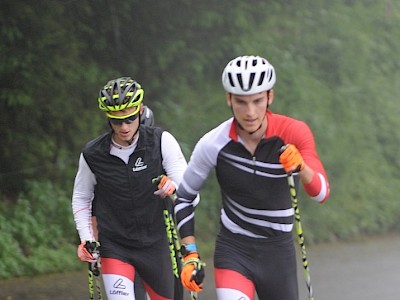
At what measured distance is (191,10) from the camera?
13.6 meters

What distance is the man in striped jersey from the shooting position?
17.2ft

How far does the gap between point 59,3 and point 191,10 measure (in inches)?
84.8

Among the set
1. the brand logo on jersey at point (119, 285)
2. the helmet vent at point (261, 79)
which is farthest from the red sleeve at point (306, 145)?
the brand logo on jersey at point (119, 285)

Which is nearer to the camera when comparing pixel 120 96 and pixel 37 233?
pixel 120 96

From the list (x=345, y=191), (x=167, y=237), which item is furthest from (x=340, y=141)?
(x=167, y=237)

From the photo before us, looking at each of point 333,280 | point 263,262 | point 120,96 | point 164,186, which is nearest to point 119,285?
point 164,186

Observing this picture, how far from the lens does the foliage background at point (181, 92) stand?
37.6ft

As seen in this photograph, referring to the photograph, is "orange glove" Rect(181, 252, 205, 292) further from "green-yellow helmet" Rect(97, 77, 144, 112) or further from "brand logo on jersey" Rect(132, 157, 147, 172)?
"green-yellow helmet" Rect(97, 77, 144, 112)

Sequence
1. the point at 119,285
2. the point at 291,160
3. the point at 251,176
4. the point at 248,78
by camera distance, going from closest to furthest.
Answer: the point at 291,160, the point at 248,78, the point at 251,176, the point at 119,285

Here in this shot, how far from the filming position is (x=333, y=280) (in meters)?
10.2

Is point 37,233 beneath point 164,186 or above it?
above

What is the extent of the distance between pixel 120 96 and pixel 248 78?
4.20ft

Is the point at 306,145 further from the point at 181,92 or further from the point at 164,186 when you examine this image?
the point at 181,92

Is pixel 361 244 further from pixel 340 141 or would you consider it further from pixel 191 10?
pixel 191 10
